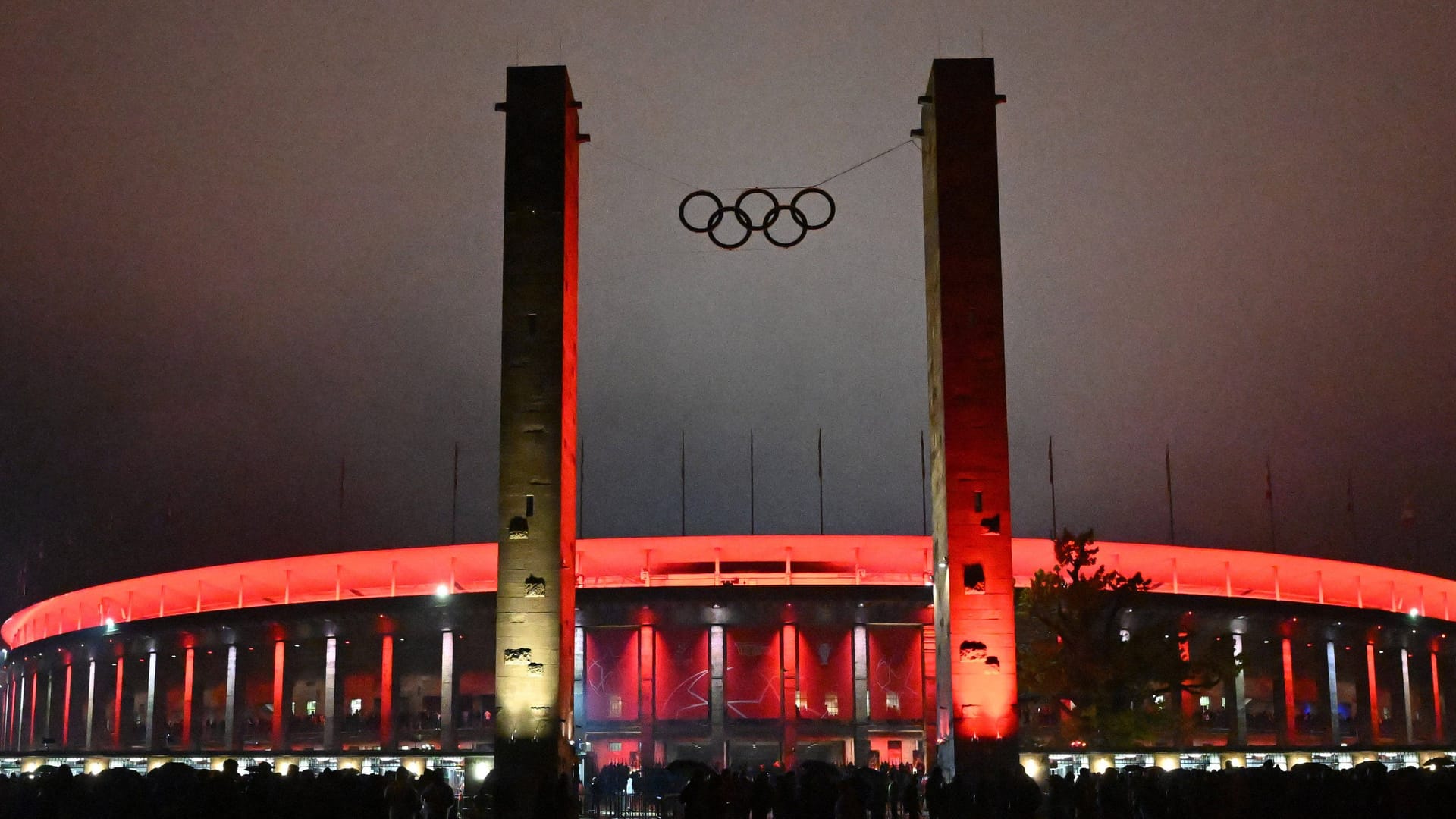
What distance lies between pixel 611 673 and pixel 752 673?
5591 mm

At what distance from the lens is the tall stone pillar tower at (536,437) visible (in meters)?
38.6

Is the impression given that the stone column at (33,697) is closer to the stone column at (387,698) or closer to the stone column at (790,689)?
the stone column at (387,698)

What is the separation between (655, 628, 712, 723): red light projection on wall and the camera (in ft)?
204

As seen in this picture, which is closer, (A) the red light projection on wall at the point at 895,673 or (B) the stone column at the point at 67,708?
(A) the red light projection on wall at the point at 895,673

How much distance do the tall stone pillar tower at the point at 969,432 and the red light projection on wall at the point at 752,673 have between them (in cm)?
2155

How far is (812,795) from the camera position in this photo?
2327cm

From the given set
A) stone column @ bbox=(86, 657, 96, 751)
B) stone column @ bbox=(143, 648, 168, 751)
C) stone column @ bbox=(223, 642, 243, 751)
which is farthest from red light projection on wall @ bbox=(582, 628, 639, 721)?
stone column @ bbox=(86, 657, 96, 751)

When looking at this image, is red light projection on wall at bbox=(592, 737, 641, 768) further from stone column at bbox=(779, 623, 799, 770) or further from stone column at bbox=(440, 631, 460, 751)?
stone column at bbox=(440, 631, 460, 751)

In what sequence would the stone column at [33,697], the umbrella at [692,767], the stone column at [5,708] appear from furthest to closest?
the stone column at [5,708]
the stone column at [33,697]
the umbrella at [692,767]

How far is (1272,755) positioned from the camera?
50.5m

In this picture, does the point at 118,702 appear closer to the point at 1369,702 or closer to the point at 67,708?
the point at 67,708

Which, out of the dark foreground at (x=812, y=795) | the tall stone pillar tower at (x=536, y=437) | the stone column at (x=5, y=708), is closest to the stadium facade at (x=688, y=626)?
the tall stone pillar tower at (x=536, y=437)

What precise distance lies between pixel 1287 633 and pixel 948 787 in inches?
1641

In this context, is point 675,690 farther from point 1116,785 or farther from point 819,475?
point 1116,785
